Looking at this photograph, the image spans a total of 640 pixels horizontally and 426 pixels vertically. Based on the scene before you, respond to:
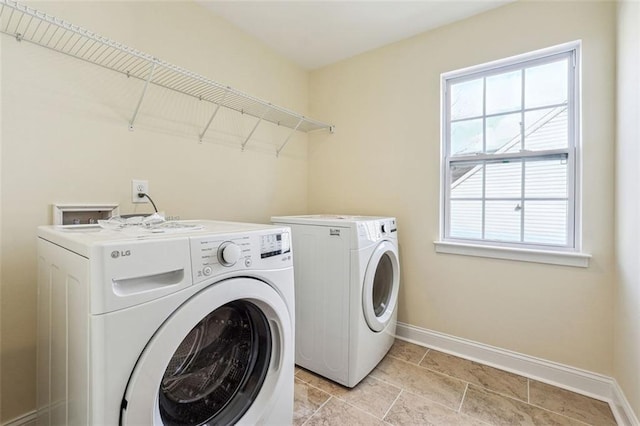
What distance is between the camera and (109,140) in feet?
4.66

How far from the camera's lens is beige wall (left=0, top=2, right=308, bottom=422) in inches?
46.3

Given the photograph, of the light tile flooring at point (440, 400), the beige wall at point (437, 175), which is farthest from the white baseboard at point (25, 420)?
the beige wall at point (437, 175)

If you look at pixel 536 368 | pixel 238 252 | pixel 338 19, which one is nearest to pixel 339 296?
pixel 238 252

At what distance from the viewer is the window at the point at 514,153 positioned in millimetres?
1690

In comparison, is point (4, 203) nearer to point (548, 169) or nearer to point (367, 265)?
point (367, 265)

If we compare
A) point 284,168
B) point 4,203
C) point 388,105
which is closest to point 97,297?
point 4,203

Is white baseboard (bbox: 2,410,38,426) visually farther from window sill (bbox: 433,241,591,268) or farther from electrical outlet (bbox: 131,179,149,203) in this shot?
window sill (bbox: 433,241,591,268)

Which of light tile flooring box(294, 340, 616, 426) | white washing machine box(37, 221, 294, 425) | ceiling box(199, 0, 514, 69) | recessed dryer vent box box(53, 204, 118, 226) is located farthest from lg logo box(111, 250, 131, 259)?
ceiling box(199, 0, 514, 69)

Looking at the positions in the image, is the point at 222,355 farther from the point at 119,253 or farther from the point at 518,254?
the point at 518,254

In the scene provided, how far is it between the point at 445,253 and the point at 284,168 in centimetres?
143

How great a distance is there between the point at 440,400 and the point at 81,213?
2.03 metres

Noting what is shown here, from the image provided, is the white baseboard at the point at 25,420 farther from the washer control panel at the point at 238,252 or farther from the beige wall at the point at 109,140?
the washer control panel at the point at 238,252

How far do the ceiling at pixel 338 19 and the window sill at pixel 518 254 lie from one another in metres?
1.54

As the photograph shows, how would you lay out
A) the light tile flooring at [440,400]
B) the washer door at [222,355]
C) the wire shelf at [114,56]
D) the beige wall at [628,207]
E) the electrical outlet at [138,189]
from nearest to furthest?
1. the washer door at [222,355]
2. the wire shelf at [114,56]
3. the beige wall at [628,207]
4. the light tile flooring at [440,400]
5. the electrical outlet at [138,189]
